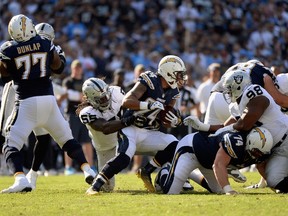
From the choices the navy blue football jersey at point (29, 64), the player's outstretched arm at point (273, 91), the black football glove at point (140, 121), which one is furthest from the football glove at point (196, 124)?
the navy blue football jersey at point (29, 64)

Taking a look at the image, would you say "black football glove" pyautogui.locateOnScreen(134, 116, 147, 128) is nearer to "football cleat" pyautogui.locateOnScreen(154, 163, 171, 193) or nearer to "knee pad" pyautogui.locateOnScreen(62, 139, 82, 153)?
"football cleat" pyautogui.locateOnScreen(154, 163, 171, 193)

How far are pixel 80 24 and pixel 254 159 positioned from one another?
1210cm

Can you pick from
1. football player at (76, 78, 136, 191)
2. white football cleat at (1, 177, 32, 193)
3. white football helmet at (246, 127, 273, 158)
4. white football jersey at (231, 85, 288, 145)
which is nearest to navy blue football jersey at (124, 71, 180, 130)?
football player at (76, 78, 136, 191)

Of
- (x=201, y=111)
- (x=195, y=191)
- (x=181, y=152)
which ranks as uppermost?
(x=181, y=152)

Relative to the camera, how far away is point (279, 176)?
849cm

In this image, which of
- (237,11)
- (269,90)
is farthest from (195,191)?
(237,11)

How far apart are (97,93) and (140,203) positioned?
176cm

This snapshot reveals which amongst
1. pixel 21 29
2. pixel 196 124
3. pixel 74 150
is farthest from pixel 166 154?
pixel 21 29

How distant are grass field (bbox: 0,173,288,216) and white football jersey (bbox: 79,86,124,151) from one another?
2.17ft

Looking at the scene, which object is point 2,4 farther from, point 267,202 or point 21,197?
point 267,202

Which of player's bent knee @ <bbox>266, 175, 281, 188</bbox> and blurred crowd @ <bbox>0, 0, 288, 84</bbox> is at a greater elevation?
player's bent knee @ <bbox>266, 175, 281, 188</bbox>

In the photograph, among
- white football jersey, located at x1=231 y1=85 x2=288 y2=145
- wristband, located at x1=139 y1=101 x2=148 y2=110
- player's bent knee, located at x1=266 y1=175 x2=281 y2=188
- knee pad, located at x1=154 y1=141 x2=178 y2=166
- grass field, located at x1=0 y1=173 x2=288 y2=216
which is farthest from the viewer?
knee pad, located at x1=154 y1=141 x2=178 y2=166

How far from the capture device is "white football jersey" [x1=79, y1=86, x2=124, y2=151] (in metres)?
9.11

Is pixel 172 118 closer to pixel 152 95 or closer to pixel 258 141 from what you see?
pixel 152 95
